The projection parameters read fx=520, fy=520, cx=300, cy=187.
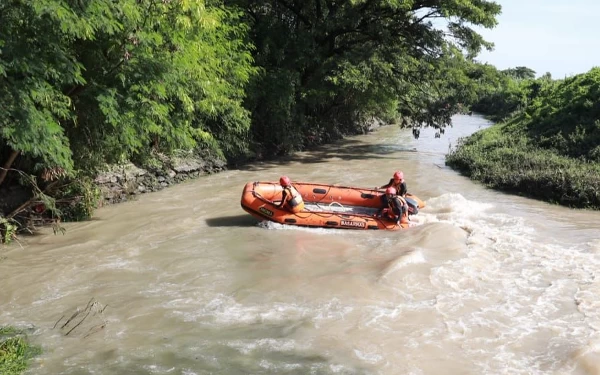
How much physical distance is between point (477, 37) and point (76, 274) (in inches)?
669

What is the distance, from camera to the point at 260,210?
10.9 meters

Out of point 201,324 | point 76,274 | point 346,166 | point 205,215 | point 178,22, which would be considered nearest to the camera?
point 201,324

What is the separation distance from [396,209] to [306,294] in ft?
13.1

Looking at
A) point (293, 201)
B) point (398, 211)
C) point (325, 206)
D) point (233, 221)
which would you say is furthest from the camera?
point (325, 206)

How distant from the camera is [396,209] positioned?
35.0ft

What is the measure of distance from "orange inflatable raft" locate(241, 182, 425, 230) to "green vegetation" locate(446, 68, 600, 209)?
431cm

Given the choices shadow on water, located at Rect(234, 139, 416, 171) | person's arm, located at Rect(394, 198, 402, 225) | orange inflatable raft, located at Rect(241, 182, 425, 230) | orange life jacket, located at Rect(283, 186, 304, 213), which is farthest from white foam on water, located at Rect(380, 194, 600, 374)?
shadow on water, located at Rect(234, 139, 416, 171)

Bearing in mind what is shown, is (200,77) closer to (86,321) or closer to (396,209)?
(396,209)

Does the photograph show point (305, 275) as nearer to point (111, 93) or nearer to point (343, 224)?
point (343, 224)

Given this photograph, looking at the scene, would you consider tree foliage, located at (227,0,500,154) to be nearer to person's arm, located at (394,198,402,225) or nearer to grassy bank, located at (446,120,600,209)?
grassy bank, located at (446,120,600,209)

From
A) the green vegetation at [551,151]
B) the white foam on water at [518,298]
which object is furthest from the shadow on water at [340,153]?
the white foam on water at [518,298]

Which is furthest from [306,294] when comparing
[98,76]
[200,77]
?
[200,77]

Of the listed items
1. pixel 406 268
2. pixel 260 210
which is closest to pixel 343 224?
pixel 260 210

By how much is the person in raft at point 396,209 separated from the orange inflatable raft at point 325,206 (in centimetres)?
9
